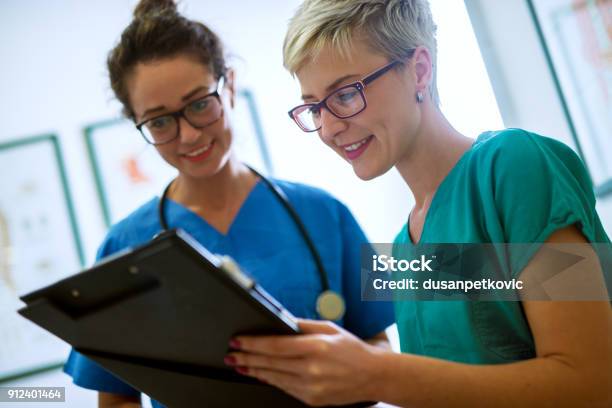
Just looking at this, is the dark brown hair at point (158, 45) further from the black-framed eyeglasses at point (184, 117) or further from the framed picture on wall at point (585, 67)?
the framed picture on wall at point (585, 67)

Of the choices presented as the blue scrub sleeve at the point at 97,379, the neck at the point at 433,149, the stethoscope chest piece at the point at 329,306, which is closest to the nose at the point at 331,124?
the neck at the point at 433,149

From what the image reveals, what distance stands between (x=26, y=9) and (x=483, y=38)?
1.76m

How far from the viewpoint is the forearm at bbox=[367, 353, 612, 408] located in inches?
27.0

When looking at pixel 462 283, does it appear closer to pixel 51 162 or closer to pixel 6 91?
pixel 51 162

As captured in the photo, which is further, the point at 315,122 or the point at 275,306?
the point at 315,122

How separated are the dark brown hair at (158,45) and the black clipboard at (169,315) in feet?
2.33

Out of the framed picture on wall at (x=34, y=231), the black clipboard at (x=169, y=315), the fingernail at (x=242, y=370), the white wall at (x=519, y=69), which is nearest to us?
the black clipboard at (x=169, y=315)

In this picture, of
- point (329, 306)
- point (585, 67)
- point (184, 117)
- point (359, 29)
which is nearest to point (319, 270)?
point (329, 306)

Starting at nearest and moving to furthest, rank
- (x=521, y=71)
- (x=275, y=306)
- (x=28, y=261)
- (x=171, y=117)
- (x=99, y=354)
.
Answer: (x=275, y=306), (x=99, y=354), (x=171, y=117), (x=521, y=71), (x=28, y=261)

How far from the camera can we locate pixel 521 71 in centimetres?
175

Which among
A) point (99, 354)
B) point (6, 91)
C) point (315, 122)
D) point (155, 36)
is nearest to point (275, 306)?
point (99, 354)

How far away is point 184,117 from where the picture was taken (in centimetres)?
130

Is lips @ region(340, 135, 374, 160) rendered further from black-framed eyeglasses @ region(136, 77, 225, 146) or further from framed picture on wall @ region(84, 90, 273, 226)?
framed picture on wall @ region(84, 90, 273, 226)

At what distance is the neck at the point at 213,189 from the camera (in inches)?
56.1
